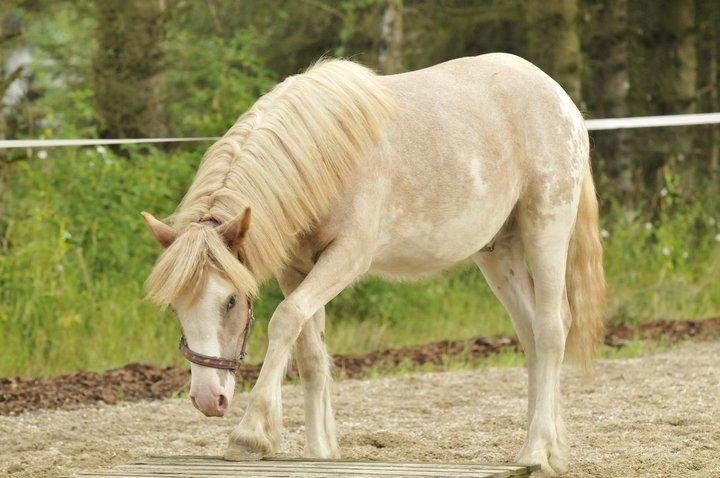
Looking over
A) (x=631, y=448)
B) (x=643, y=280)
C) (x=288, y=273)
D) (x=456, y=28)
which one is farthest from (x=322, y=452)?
(x=456, y=28)

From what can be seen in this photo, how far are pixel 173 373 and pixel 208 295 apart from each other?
382 centimetres

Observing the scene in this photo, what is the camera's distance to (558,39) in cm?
1236

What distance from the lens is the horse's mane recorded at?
4301 millimetres

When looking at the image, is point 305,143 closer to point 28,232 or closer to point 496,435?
point 496,435

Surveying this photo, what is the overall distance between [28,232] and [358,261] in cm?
497

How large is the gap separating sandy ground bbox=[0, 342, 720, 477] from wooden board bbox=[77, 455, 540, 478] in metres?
0.86

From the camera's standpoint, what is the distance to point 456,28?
14.6 meters

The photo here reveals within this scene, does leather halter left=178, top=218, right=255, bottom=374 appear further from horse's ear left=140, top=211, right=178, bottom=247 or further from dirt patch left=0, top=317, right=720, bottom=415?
dirt patch left=0, top=317, right=720, bottom=415

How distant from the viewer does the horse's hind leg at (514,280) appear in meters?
5.80

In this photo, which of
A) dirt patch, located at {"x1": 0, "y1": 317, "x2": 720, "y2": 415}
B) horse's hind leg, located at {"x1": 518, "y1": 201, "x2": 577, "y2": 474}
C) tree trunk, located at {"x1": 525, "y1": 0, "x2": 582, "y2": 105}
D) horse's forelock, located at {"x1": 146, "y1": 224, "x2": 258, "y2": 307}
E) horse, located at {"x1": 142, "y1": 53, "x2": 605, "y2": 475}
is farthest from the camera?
tree trunk, located at {"x1": 525, "y1": 0, "x2": 582, "y2": 105}

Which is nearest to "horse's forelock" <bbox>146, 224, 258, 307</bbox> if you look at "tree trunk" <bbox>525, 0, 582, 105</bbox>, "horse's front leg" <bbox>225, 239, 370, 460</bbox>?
"horse's front leg" <bbox>225, 239, 370, 460</bbox>

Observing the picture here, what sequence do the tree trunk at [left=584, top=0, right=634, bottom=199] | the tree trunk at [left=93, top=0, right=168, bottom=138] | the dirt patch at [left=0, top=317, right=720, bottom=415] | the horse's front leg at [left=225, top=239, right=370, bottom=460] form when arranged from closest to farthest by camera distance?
the horse's front leg at [left=225, top=239, right=370, bottom=460], the dirt patch at [left=0, top=317, right=720, bottom=415], the tree trunk at [left=93, top=0, right=168, bottom=138], the tree trunk at [left=584, top=0, right=634, bottom=199]

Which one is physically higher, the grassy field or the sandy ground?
the grassy field

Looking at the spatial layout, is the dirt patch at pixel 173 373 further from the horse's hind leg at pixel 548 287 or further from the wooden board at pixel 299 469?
the wooden board at pixel 299 469
